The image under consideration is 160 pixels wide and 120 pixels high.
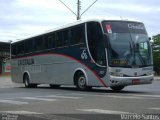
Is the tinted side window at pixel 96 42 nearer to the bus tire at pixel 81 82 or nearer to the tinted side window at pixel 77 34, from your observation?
the tinted side window at pixel 77 34

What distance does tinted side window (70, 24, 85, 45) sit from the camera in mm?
23016

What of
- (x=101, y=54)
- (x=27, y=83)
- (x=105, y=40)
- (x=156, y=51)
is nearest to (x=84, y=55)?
(x=101, y=54)

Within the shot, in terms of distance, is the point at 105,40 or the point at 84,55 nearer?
the point at 105,40

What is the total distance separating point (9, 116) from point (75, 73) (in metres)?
12.7

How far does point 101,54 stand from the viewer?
21.6 metres

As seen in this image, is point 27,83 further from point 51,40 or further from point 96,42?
point 96,42

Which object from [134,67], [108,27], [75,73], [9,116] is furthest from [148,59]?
[9,116]

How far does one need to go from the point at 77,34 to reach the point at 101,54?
2.42 m

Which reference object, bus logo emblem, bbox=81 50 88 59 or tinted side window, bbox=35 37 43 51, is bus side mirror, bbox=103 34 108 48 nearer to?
bus logo emblem, bbox=81 50 88 59

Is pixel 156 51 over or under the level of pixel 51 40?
over

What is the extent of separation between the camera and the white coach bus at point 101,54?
2108 centimetres

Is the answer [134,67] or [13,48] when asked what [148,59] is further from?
[13,48]

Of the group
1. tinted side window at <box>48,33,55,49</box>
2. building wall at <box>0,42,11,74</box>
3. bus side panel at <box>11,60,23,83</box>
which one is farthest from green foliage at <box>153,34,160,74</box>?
tinted side window at <box>48,33,55,49</box>

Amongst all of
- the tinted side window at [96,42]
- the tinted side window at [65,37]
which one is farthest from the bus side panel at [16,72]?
the tinted side window at [96,42]
